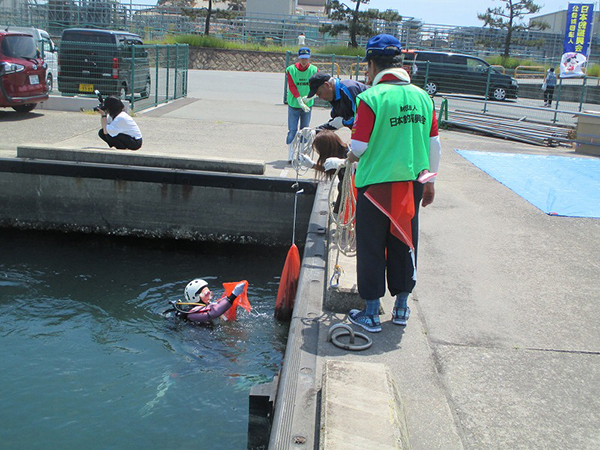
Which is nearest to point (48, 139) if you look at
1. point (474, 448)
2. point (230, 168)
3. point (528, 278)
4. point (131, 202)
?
point (131, 202)

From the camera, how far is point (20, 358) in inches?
248

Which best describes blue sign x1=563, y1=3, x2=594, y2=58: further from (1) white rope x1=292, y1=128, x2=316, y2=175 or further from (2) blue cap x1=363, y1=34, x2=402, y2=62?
(2) blue cap x1=363, y1=34, x2=402, y2=62

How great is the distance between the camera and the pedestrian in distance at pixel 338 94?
23.2ft

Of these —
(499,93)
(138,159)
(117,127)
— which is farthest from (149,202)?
(499,93)

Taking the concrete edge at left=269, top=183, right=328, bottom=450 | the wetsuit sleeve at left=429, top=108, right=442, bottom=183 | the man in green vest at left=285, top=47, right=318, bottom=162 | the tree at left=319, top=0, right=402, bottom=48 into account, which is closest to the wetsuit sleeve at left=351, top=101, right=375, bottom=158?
the wetsuit sleeve at left=429, top=108, right=442, bottom=183

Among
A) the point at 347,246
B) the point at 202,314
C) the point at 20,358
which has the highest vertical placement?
the point at 347,246

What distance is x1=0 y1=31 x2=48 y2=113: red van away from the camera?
1405 cm

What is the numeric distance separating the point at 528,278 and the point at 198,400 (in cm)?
325

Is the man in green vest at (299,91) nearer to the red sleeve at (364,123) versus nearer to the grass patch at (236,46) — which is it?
the red sleeve at (364,123)

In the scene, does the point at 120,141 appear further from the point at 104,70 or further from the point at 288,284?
the point at 104,70

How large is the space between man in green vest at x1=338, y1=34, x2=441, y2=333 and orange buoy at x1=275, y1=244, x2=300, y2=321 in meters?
2.01

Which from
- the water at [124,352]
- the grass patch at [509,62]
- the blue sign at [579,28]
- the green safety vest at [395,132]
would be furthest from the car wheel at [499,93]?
the green safety vest at [395,132]

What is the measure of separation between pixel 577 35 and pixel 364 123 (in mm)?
26350

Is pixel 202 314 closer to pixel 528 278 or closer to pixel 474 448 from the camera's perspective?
pixel 528 278
